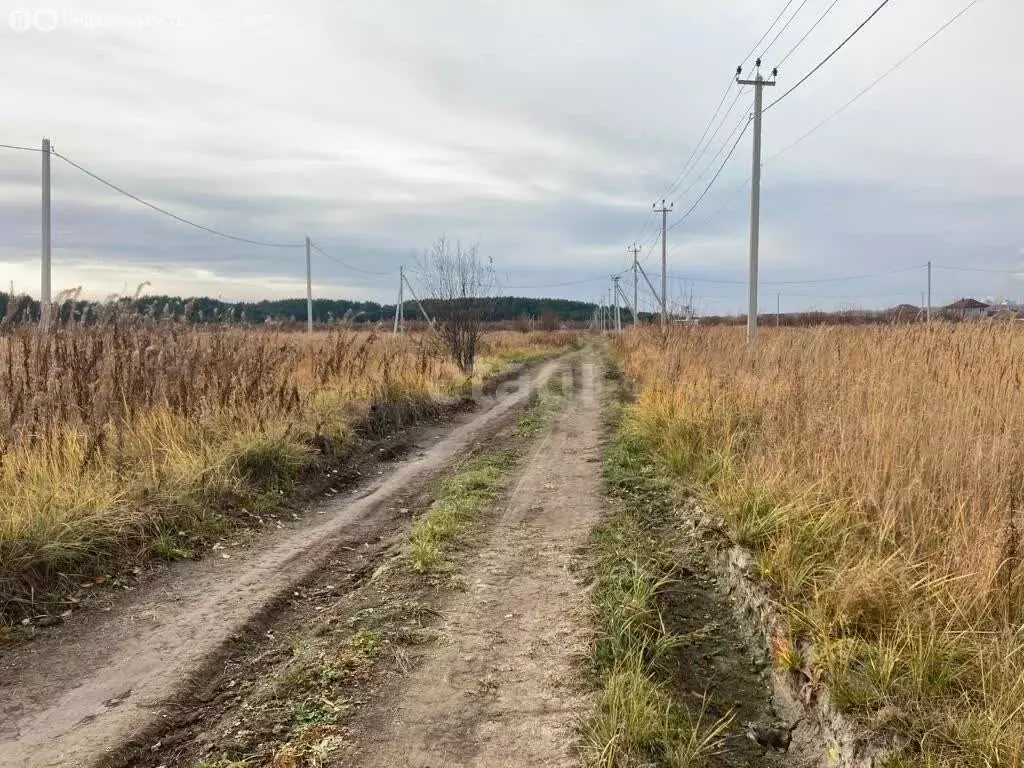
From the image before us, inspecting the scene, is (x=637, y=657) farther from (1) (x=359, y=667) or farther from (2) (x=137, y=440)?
(2) (x=137, y=440)

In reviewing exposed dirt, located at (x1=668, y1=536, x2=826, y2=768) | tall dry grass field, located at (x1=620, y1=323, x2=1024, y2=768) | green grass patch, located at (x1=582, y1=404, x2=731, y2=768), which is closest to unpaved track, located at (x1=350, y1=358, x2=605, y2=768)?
green grass patch, located at (x1=582, y1=404, x2=731, y2=768)

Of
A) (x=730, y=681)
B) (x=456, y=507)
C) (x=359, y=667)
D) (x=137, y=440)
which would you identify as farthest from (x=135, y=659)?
(x=137, y=440)

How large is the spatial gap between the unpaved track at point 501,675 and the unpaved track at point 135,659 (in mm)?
312

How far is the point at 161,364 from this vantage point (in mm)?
7234

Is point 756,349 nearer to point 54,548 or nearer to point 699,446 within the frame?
point 699,446

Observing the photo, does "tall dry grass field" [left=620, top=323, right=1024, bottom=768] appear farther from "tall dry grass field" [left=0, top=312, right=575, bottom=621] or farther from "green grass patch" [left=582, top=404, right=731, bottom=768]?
"tall dry grass field" [left=0, top=312, right=575, bottom=621]

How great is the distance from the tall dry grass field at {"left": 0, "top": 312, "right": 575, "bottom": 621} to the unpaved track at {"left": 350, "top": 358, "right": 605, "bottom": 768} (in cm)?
247

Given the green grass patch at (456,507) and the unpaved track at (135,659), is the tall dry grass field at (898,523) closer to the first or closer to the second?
the unpaved track at (135,659)

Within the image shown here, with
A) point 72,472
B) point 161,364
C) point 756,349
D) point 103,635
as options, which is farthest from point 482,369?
point 103,635

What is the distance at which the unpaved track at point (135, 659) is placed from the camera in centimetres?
270

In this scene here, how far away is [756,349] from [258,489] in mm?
7845

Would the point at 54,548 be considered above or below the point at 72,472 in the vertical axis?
below

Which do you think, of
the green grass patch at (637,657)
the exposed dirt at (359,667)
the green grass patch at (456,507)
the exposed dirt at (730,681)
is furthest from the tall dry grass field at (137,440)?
the exposed dirt at (730,681)

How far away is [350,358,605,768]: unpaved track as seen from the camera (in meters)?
2.55
